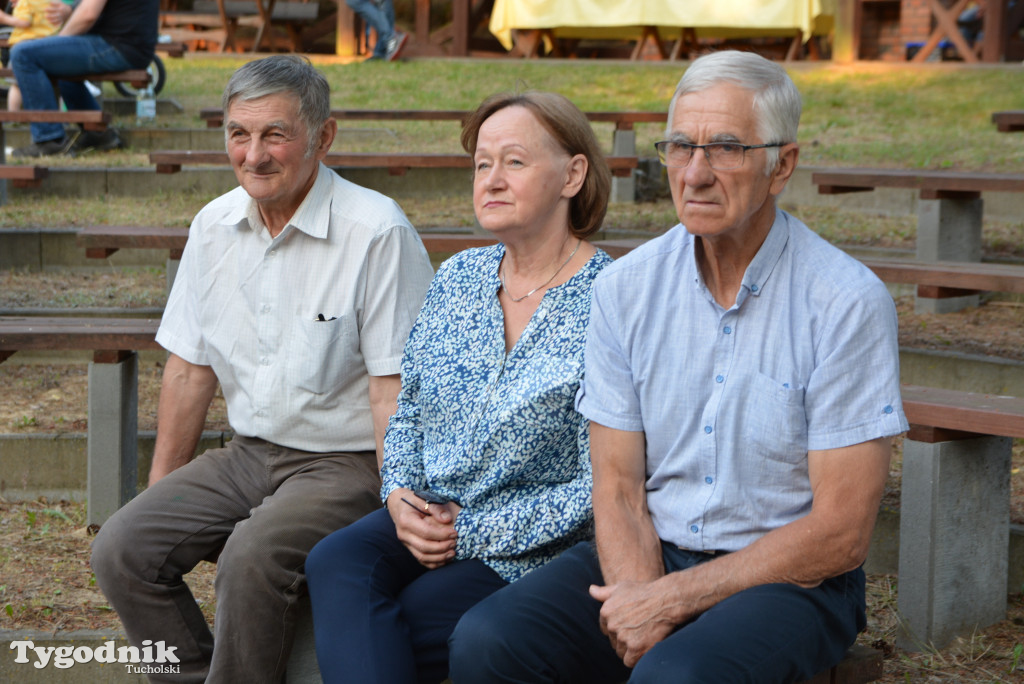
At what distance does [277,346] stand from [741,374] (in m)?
1.16

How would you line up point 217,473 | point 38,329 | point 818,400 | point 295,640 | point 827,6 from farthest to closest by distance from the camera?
point 827,6, point 38,329, point 217,473, point 295,640, point 818,400

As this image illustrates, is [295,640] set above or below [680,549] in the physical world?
below

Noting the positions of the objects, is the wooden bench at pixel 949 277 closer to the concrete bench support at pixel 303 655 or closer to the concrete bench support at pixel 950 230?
the concrete bench support at pixel 950 230

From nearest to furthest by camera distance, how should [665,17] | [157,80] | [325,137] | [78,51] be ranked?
[325,137], [78,51], [157,80], [665,17]

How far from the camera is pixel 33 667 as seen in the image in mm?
2814

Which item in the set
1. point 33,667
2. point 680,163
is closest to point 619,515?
point 680,163

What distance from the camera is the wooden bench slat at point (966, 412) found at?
2.50 meters

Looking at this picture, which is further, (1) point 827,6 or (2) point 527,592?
(1) point 827,6

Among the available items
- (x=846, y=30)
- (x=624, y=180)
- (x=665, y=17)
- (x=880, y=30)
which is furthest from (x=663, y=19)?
(x=624, y=180)

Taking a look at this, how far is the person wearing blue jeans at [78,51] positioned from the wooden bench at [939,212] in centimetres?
474

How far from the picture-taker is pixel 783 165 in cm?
203

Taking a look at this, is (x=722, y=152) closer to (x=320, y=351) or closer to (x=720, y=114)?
(x=720, y=114)

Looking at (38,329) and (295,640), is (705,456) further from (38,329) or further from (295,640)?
(38,329)

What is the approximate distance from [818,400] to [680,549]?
1.29 feet
